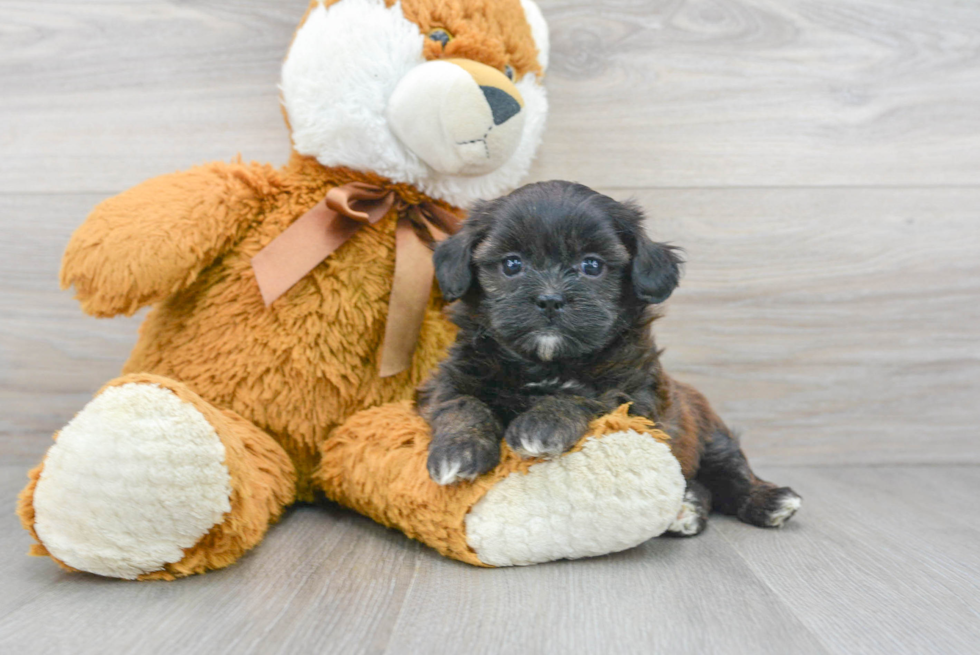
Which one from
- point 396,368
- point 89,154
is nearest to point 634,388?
point 396,368

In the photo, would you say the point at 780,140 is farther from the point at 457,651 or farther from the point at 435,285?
the point at 457,651

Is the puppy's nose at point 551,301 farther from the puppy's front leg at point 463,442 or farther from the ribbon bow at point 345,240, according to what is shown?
the ribbon bow at point 345,240

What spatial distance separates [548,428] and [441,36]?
2.75 ft

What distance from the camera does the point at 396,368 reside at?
61.0 inches

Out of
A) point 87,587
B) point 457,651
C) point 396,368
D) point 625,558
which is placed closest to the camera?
point 457,651

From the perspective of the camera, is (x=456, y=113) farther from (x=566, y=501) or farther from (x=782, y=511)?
(x=782, y=511)

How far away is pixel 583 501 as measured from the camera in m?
1.24

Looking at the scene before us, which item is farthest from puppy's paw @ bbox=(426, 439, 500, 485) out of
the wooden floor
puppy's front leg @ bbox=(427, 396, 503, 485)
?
the wooden floor

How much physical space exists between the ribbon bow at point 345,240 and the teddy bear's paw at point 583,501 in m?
0.43

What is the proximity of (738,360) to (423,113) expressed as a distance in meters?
1.18

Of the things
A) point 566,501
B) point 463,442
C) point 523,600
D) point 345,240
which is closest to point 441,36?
point 345,240

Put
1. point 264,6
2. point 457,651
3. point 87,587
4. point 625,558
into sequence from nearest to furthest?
point 457,651 → point 87,587 → point 625,558 → point 264,6

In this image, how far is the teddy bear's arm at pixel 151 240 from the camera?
142cm

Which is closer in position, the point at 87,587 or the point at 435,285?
the point at 87,587
